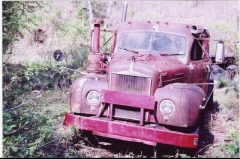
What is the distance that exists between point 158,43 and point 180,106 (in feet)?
5.93

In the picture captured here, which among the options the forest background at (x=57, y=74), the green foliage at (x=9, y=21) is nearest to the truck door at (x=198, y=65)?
the forest background at (x=57, y=74)

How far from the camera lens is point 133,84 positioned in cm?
499

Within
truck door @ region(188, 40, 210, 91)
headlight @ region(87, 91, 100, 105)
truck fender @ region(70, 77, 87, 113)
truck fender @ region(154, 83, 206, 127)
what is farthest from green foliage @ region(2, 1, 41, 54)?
truck door @ region(188, 40, 210, 91)

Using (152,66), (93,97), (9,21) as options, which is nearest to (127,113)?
(93,97)

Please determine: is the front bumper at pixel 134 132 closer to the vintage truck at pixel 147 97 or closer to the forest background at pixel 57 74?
the vintage truck at pixel 147 97

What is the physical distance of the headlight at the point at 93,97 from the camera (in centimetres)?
512

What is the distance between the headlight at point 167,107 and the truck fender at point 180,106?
0.6 inches

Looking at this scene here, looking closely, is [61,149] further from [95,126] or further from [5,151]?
[5,151]

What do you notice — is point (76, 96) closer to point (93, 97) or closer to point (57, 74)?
point (93, 97)

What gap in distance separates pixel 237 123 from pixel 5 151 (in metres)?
4.44

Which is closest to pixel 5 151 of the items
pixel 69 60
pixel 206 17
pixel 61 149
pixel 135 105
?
pixel 61 149

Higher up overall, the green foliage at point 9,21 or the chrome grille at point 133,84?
the green foliage at point 9,21

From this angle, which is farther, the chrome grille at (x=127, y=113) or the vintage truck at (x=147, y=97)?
the chrome grille at (x=127, y=113)

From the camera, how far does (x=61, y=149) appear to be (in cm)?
500
